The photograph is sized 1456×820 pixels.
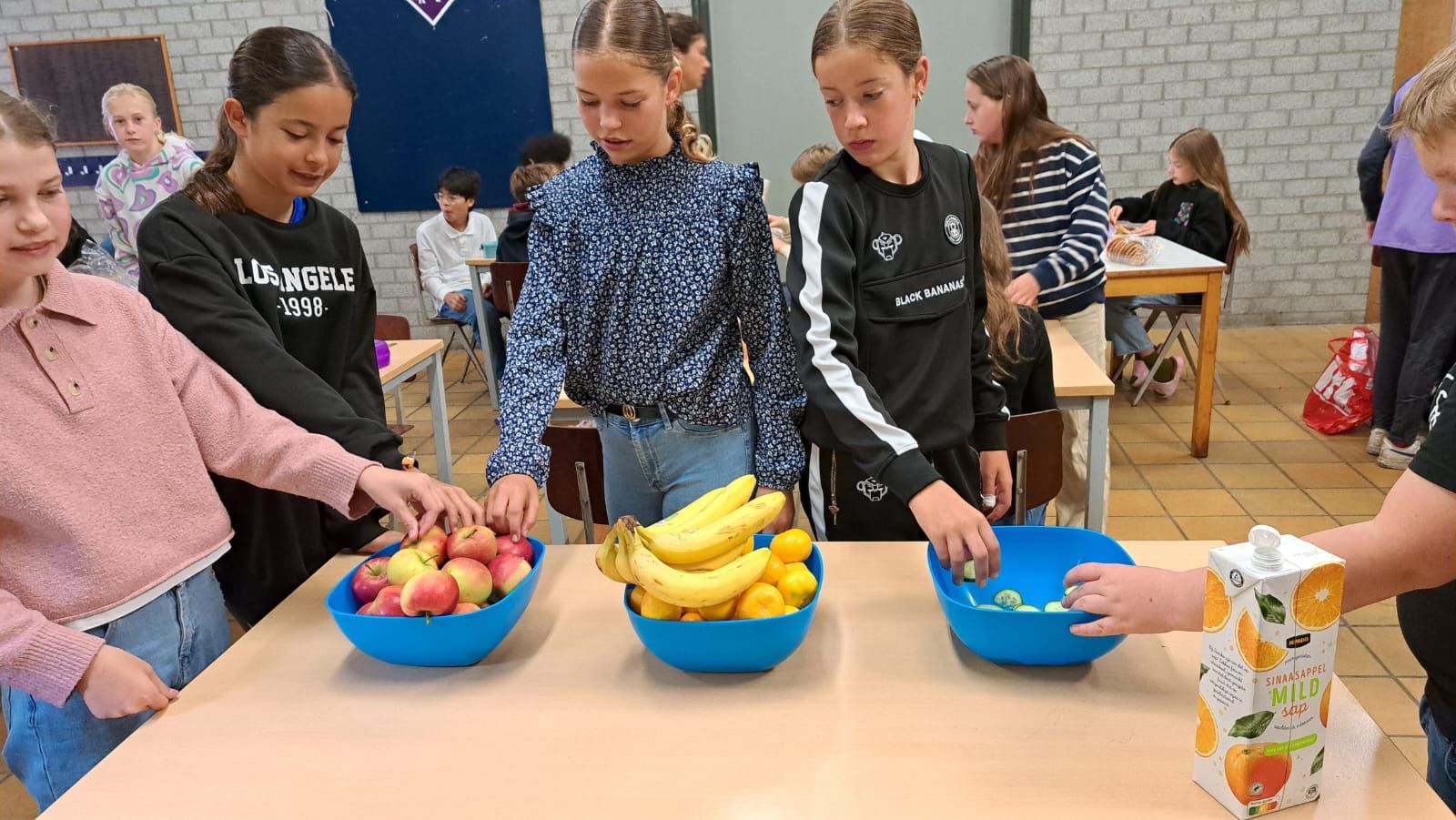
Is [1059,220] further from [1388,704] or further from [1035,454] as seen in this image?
[1388,704]

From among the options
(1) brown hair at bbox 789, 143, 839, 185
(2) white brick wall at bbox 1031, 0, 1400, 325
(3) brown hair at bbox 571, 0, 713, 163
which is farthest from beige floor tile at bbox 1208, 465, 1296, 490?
(3) brown hair at bbox 571, 0, 713, 163

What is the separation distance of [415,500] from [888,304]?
77 centimetres

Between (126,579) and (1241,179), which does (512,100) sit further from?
(126,579)

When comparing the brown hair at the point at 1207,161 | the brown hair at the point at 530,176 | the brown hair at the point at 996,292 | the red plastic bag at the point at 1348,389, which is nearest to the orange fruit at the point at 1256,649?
the brown hair at the point at 996,292

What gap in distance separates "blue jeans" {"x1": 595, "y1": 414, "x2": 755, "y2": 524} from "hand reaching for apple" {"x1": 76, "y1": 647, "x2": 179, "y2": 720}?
2.56 feet

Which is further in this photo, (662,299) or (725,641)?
(662,299)

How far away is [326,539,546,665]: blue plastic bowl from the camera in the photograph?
1091 mm

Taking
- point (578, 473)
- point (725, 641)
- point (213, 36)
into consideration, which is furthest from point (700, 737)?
point (213, 36)

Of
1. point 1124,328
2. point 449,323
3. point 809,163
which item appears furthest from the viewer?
point 449,323

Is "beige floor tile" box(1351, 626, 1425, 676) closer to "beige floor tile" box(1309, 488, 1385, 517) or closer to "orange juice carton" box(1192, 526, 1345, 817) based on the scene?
"beige floor tile" box(1309, 488, 1385, 517)

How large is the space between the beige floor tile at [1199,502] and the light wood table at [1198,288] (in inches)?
16.5

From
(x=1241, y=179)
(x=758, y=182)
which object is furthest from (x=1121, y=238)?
(x=758, y=182)

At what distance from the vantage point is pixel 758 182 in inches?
62.2

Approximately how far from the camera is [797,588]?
43.9 inches
